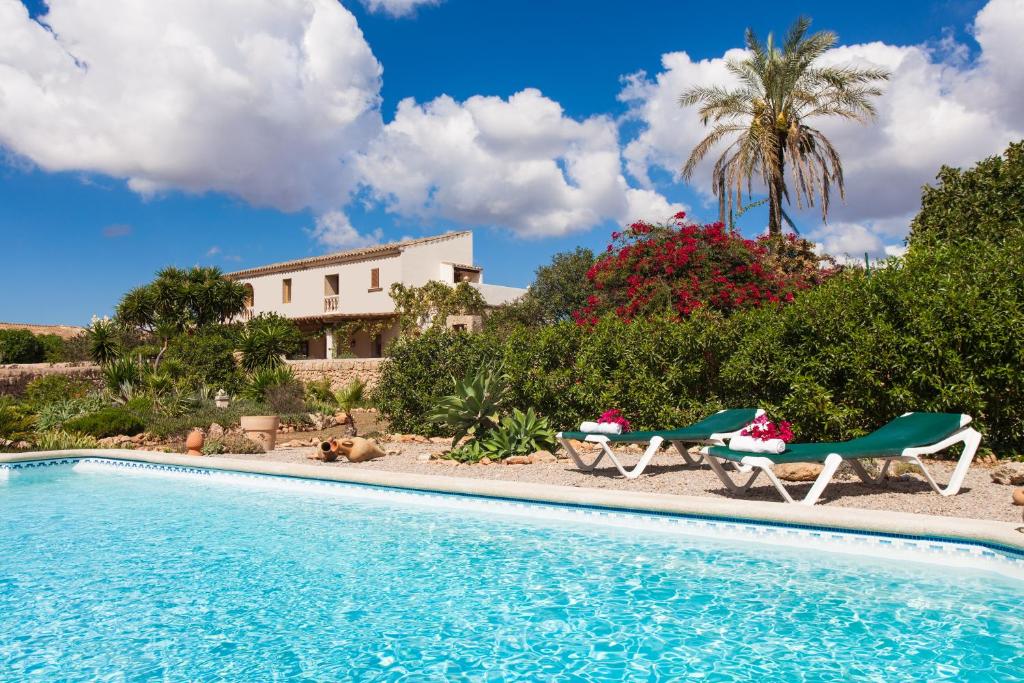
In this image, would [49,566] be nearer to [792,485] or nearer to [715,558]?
[715,558]

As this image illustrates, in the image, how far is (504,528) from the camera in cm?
757

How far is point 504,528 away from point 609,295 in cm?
1043

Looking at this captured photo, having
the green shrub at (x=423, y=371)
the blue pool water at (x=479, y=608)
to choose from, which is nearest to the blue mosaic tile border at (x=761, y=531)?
the blue pool water at (x=479, y=608)

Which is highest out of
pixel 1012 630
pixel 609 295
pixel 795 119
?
pixel 795 119

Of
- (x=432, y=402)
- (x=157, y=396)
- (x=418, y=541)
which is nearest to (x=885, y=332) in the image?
(x=418, y=541)

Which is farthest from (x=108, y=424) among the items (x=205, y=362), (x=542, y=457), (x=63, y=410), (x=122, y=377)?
(x=542, y=457)

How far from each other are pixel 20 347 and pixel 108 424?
24980mm

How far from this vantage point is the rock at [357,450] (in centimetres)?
1153

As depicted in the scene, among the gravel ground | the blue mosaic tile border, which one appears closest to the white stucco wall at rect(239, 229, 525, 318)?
the gravel ground

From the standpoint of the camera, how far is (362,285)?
36.4 meters

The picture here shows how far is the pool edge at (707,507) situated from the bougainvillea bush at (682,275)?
7217 millimetres

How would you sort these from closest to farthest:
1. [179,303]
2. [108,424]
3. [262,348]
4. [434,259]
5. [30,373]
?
1. [108,424]
2. [30,373]
3. [262,348]
4. [179,303]
5. [434,259]

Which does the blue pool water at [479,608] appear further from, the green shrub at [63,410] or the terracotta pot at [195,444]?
the green shrub at [63,410]

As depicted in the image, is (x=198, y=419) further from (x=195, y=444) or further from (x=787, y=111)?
(x=787, y=111)
